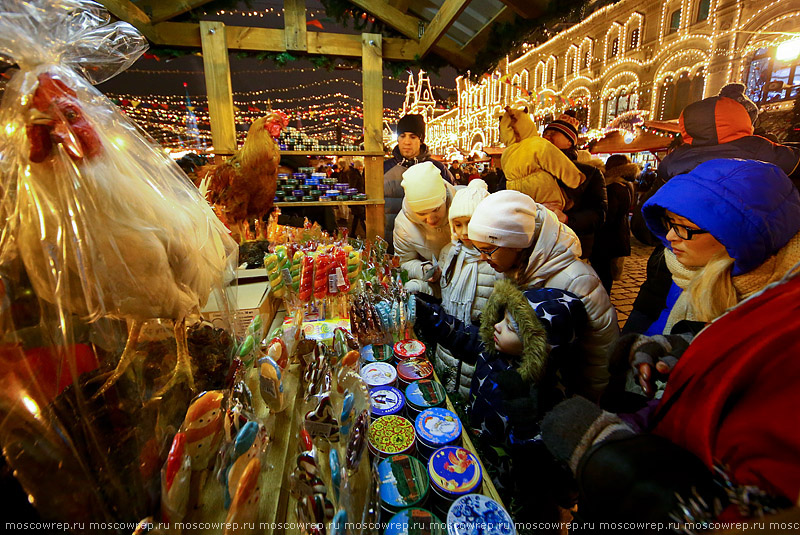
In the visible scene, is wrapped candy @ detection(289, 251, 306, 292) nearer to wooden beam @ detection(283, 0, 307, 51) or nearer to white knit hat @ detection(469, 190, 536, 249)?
white knit hat @ detection(469, 190, 536, 249)

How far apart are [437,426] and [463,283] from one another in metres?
0.85

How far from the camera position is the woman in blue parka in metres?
0.86

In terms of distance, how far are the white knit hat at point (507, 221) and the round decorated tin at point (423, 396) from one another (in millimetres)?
635

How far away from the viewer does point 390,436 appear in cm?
107

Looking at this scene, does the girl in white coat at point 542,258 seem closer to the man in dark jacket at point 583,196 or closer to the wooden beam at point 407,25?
the man in dark jacket at point 583,196

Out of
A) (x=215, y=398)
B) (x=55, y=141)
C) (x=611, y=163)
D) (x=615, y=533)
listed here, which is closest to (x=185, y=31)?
(x=55, y=141)

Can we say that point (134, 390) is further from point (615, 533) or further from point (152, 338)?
point (615, 533)

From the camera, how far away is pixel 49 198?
0.77 meters

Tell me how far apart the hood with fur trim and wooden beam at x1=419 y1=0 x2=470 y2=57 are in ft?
7.48

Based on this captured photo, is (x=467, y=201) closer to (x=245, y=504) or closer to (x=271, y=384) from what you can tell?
(x=271, y=384)

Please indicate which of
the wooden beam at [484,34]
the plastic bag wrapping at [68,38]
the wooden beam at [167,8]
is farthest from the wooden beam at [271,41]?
the plastic bag wrapping at [68,38]

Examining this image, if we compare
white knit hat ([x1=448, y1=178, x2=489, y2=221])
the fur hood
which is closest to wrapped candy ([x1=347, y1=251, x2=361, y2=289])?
white knit hat ([x1=448, y1=178, x2=489, y2=221])

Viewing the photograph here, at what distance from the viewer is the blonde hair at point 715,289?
956 millimetres

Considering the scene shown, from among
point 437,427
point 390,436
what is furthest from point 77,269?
point 437,427
